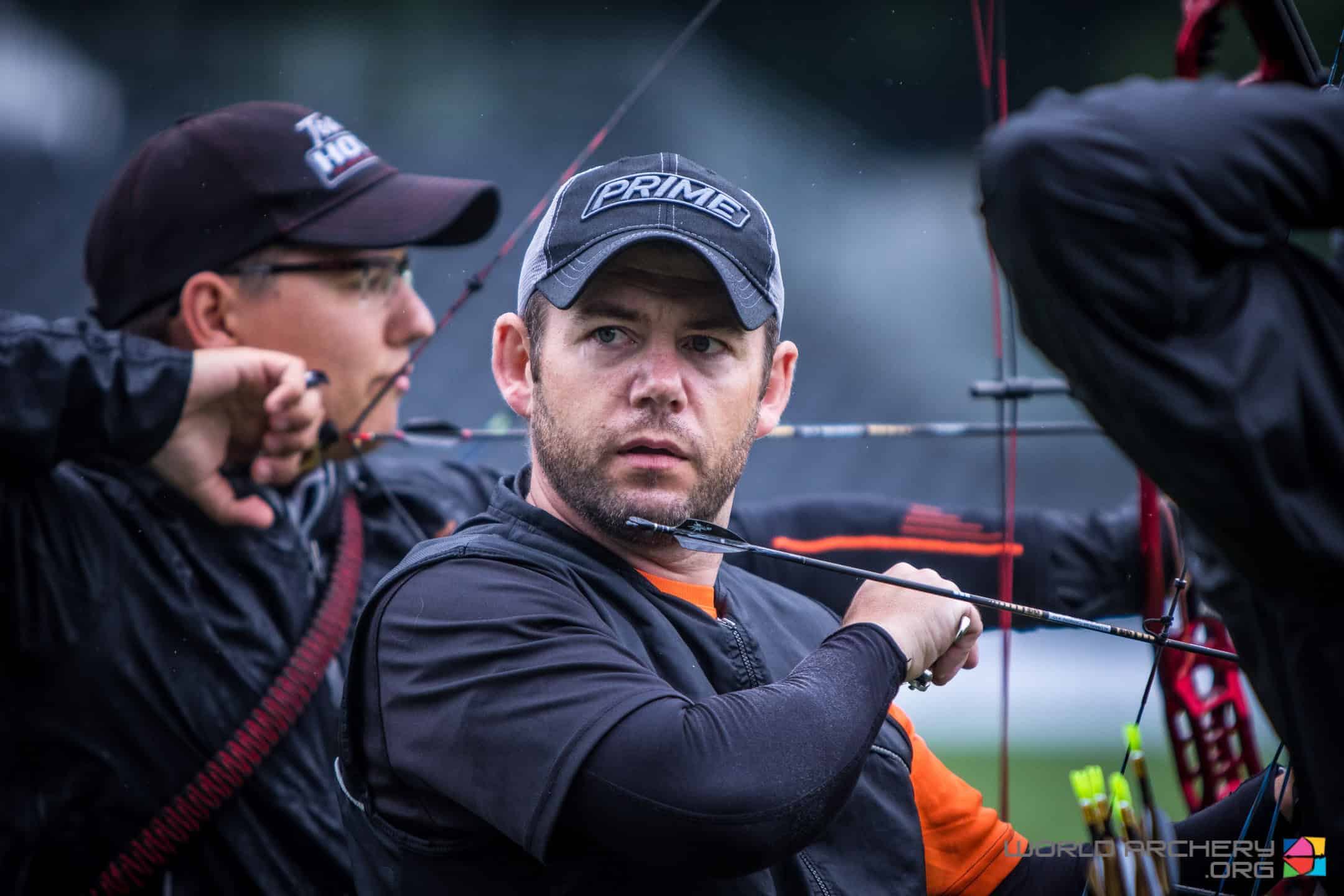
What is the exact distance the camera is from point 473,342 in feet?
11.5

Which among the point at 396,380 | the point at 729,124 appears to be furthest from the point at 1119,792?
the point at 729,124

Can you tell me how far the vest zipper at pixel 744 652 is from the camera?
1.23 meters

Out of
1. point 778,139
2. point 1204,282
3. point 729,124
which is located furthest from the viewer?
point 729,124

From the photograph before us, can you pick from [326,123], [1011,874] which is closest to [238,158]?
[326,123]

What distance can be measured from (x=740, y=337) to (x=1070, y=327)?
20.7 inches

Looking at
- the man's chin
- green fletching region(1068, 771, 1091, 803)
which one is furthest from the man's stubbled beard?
green fletching region(1068, 771, 1091, 803)

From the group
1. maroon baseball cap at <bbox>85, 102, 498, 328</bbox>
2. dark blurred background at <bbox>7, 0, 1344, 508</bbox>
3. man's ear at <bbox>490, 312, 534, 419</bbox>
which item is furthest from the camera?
dark blurred background at <bbox>7, 0, 1344, 508</bbox>

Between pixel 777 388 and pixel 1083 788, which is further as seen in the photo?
pixel 777 388

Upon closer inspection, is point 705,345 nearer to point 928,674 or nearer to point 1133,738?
point 928,674

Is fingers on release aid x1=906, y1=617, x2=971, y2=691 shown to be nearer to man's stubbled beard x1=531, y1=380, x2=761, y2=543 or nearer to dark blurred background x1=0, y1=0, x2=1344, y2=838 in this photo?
man's stubbled beard x1=531, y1=380, x2=761, y2=543

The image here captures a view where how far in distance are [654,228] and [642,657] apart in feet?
1.28

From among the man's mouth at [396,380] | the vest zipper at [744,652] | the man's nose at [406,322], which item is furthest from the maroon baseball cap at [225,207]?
the vest zipper at [744,652]

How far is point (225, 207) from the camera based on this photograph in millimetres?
2049

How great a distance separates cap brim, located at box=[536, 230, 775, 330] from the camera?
46.7 inches
